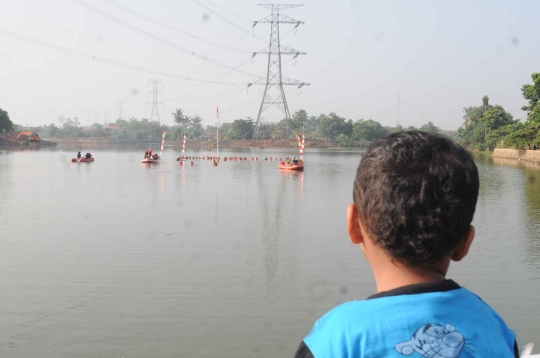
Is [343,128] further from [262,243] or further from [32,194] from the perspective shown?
[262,243]

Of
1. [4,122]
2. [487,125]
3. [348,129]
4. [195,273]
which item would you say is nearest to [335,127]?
[348,129]

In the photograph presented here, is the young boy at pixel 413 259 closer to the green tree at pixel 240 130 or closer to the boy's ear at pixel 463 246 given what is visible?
the boy's ear at pixel 463 246

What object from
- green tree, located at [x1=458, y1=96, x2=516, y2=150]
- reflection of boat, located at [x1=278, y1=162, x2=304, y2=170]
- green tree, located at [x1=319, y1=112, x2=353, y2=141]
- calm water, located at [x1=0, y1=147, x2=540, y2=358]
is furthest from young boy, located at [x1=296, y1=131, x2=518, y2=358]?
green tree, located at [x1=319, y1=112, x2=353, y2=141]

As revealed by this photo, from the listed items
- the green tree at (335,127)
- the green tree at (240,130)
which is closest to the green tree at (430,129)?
the green tree at (335,127)

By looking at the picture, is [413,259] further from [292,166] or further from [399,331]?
[292,166]

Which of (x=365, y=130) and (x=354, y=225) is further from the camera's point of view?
(x=365, y=130)

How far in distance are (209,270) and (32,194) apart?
13.4 metres

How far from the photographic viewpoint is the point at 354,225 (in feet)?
5.13

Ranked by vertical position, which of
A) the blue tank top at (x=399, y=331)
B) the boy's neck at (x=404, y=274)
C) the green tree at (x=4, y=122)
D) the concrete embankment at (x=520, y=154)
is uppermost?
the green tree at (x=4, y=122)

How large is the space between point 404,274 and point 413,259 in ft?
0.16

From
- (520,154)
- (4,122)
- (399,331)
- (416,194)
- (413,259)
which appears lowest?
(520,154)

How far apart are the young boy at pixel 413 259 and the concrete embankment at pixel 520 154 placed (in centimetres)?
4325

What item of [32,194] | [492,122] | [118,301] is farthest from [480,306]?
[492,122]

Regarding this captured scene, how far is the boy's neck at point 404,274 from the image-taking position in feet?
4.92
